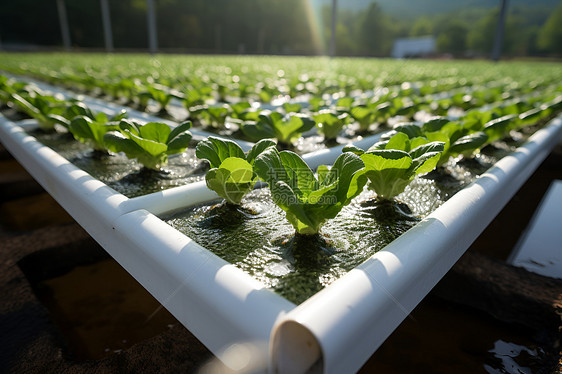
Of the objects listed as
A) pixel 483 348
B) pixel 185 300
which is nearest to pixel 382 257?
pixel 185 300

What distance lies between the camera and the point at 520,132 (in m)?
3.20

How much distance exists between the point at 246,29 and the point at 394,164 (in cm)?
5448

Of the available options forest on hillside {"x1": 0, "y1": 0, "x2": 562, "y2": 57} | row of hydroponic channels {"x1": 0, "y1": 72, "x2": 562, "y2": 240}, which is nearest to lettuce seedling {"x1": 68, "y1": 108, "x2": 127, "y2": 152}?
row of hydroponic channels {"x1": 0, "y1": 72, "x2": 562, "y2": 240}

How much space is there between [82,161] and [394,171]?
1603 mm

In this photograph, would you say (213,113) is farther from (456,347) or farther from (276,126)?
(456,347)

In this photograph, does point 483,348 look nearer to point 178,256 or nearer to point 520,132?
point 178,256

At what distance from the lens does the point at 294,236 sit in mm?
1265

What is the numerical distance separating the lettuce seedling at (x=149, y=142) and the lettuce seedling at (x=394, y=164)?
826mm

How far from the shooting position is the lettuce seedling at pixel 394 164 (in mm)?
1354

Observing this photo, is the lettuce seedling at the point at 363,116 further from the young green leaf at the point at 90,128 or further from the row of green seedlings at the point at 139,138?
the young green leaf at the point at 90,128

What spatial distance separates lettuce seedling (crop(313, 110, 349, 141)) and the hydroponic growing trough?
3.58 ft

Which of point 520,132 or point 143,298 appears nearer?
point 143,298

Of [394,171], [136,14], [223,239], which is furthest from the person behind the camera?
[136,14]

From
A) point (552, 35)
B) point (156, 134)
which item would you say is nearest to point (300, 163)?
point (156, 134)
